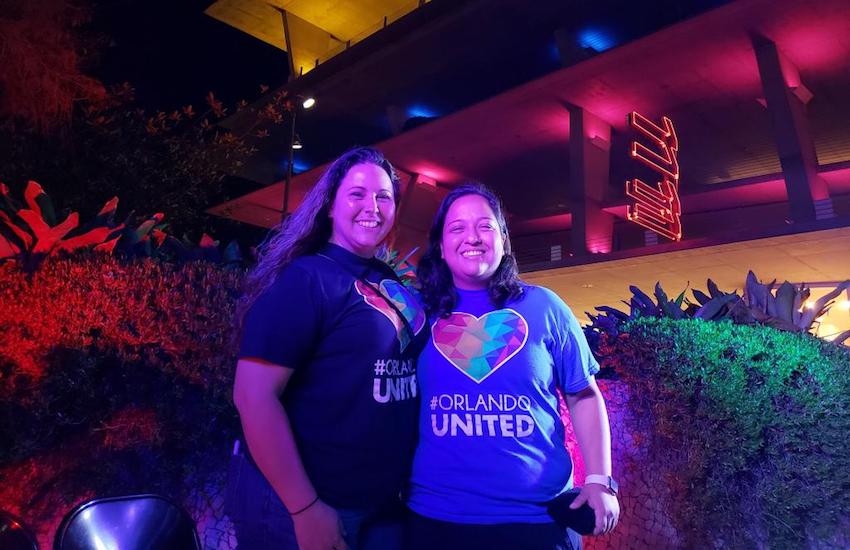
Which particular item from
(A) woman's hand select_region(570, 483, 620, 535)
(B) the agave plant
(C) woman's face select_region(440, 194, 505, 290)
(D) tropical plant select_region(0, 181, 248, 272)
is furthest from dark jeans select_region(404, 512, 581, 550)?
(B) the agave plant

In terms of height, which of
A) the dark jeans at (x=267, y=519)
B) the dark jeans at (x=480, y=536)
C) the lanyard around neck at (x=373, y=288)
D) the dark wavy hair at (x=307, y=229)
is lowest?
the dark jeans at (x=480, y=536)

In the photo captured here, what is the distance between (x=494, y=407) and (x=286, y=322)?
2.59 feet

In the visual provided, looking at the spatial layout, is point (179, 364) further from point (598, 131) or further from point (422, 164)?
point (422, 164)

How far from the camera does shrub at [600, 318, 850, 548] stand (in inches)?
127

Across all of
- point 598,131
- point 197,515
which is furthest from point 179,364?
point 598,131

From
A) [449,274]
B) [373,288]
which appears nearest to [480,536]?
[373,288]

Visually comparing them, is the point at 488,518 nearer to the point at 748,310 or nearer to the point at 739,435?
the point at 739,435

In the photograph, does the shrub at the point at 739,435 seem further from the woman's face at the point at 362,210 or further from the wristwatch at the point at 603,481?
the woman's face at the point at 362,210

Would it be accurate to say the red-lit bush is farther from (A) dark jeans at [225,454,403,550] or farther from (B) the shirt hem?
(B) the shirt hem

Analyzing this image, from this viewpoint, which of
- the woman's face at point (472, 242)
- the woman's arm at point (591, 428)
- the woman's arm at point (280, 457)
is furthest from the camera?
the woman's face at point (472, 242)

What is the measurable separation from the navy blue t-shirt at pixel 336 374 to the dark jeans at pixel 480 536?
23cm

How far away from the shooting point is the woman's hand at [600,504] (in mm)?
1878

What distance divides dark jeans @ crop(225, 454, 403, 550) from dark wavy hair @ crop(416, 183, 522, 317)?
814mm

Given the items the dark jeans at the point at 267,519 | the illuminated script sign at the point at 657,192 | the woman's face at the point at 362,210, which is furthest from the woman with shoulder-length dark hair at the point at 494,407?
the illuminated script sign at the point at 657,192
